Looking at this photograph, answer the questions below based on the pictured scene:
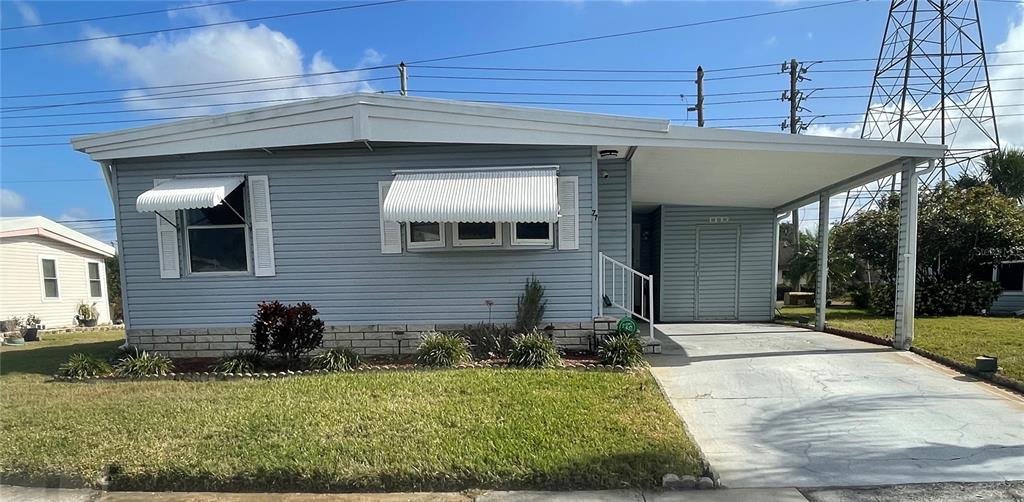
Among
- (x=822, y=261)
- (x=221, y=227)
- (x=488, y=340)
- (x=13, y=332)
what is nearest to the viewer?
(x=488, y=340)

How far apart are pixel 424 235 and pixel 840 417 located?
4.91 m

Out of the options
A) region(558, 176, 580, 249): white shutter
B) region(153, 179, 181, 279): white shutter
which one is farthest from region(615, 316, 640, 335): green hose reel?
region(153, 179, 181, 279): white shutter

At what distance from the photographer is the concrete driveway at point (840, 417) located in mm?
3020

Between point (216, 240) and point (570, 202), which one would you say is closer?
point (570, 202)

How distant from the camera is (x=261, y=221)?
6301mm

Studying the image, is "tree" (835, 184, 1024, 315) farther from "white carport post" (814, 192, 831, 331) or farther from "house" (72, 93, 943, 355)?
"house" (72, 93, 943, 355)

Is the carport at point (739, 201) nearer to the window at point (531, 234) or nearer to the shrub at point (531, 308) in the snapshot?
the window at point (531, 234)

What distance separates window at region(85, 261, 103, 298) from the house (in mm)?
14711

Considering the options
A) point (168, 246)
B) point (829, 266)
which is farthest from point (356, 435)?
point (829, 266)

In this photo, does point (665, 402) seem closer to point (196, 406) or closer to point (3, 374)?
point (196, 406)

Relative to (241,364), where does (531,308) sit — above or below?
Result: above

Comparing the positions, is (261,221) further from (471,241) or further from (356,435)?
(356,435)

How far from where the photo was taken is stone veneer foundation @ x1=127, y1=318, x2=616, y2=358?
20.3 ft

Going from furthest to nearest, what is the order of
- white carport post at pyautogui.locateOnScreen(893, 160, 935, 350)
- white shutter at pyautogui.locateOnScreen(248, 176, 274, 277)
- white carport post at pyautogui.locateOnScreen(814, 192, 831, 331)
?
white carport post at pyautogui.locateOnScreen(814, 192, 831, 331) < white shutter at pyautogui.locateOnScreen(248, 176, 274, 277) < white carport post at pyautogui.locateOnScreen(893, 160, 935, 350)
